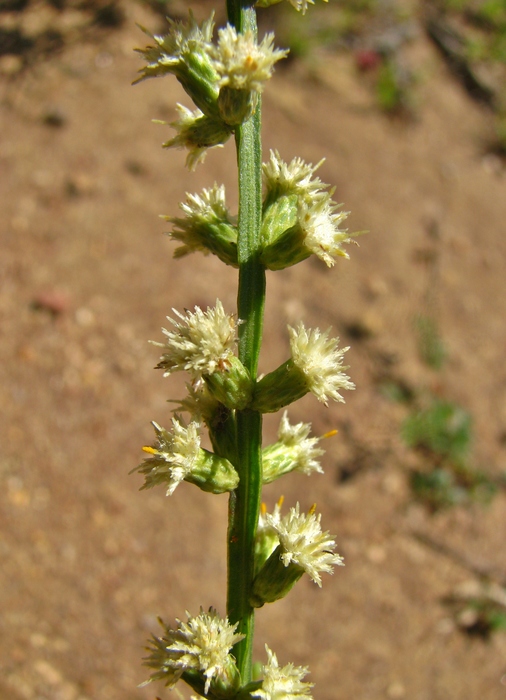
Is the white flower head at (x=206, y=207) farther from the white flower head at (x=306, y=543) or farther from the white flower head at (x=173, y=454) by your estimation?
the white flower head at (x=306, y=543)

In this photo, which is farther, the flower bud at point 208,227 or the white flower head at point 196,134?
the flower bud at point 208,227

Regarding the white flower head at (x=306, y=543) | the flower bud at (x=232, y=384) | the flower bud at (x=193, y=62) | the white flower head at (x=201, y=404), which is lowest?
the white flower head at (x=306, y=543)

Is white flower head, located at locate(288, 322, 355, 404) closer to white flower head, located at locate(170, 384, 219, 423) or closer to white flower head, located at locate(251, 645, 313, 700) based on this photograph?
white flower head, located at locate(170, 384, 219, 423)

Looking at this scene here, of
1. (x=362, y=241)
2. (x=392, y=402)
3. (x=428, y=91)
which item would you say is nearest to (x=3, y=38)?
(x=362, y=241)

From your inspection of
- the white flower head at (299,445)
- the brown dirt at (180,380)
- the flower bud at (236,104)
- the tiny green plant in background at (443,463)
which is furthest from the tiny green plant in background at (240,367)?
the tiny green plant in background at (443,463)

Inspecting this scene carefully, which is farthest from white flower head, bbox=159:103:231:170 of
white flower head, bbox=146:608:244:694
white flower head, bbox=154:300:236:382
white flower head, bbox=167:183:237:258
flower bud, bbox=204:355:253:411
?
white flower head, bbox=146:608:244:694
